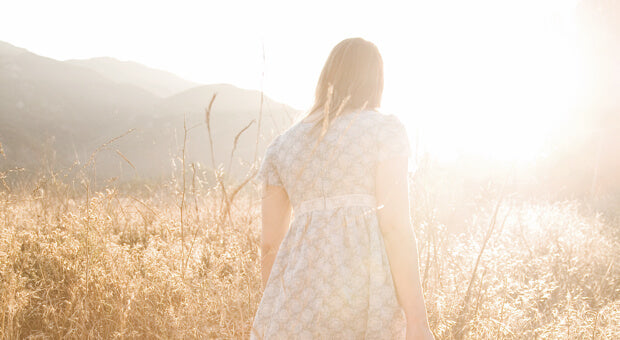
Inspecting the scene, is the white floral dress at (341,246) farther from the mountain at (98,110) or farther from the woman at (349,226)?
the mountain at (98,110)

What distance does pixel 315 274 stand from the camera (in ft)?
4.23

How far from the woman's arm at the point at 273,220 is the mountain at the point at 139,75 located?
2919 inches

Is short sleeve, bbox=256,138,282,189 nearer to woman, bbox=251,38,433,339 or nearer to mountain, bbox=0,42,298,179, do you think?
woman, bbox=251,38,433,339

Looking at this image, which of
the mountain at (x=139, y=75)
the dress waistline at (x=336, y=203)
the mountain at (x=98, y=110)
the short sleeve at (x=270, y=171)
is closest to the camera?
the dress waistline at (x=336, y=203)

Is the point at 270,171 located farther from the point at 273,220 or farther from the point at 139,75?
Answer: the point at 139,75

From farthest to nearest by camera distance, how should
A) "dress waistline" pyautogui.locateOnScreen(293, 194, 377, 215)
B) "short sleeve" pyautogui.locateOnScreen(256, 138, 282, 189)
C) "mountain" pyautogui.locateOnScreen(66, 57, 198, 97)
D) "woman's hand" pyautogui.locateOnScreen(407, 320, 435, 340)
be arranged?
1. "mountain" pyautogui.locateOnScreen(66, 57, 198, 97)
2. "short sleeve" pyautogui.locateOnScreen(256, 138, 282, 189)
3. "dress waistline" pyautogui.locateOnScreen(293, 194, 377, 215)
4. "woman's hand" pyautogui.locateOnScreen(407, 320, 435, 340)

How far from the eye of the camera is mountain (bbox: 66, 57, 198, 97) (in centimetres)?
7138

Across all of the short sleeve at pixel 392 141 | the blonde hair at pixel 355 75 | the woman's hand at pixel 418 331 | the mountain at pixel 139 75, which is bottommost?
the woman's hand at pixel 418 331

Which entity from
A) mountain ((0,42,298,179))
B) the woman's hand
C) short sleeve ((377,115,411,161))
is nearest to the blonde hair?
short sleeve ((377,115,411,161))

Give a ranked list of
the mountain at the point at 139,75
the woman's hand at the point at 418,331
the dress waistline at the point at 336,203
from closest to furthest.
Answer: the woman's hand at the point at 418,331 < the dress waistline at the point at 336,203 < the mountain at the point at 139,75

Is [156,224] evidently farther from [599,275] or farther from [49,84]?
[49,84]

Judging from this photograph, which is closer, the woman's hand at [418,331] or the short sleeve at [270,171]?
the woman's hand at [418,331]

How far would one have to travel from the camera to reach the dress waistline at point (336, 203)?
1.29m

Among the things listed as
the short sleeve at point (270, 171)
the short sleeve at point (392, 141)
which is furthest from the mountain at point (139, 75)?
the short sleeve at point (392, 141)
